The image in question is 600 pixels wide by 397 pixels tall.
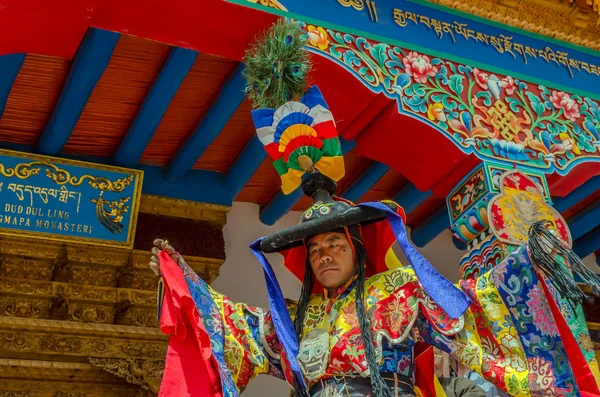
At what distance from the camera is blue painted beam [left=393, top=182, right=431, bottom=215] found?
4.97 meters

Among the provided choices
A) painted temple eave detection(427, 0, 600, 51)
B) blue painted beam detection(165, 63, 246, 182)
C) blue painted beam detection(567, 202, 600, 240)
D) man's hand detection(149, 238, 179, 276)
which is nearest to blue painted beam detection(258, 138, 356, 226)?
blue painted beam detection(165, 63, 246, 182)

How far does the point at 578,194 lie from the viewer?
4.81 meters

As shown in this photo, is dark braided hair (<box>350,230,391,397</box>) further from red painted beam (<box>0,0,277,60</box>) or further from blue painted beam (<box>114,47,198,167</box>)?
blue painted beam (<box>114,47,198,167</box>)

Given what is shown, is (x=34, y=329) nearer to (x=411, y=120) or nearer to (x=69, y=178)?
(x=69, y=178)

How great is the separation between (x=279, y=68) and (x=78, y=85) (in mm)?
1172

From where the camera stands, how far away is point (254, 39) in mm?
3604

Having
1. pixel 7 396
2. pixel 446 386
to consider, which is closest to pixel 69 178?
pixel 7 396

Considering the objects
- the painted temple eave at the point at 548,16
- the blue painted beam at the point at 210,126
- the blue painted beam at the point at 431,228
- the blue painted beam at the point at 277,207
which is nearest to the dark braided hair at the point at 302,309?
the blue painted beam at the point at 210,126

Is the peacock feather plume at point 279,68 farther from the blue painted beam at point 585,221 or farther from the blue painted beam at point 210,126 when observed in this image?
the blue painted beam at point 585,221

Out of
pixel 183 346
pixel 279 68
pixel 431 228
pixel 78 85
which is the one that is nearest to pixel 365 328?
pixel 183 346

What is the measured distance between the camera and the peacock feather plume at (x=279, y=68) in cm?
321

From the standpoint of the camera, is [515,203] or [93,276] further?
[93,276]

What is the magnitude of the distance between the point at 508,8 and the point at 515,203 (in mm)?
1205

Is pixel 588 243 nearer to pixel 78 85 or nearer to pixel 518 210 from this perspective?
pixel 518 210
